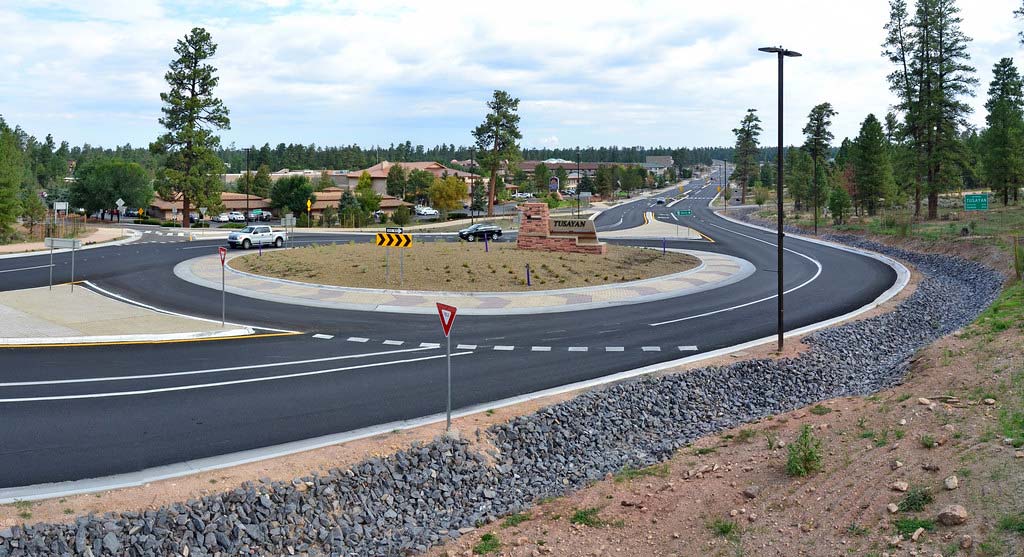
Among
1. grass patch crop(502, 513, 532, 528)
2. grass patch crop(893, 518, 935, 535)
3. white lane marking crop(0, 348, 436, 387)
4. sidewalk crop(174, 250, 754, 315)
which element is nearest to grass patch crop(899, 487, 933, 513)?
grass patch crop(893, 518, 935, 535)

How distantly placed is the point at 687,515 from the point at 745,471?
1648 millimetres

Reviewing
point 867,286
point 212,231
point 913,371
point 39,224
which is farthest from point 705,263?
point 39,224

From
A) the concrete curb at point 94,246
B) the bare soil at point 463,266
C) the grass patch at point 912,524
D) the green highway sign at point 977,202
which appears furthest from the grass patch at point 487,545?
the concrete curb at point 94,246

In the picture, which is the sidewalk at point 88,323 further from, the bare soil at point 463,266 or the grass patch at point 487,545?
the grass patch at point 487,545

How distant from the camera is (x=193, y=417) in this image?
13.7 meters

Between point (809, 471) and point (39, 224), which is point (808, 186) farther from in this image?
point (809, 471)

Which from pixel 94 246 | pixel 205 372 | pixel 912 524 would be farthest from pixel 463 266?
pixel 94 246

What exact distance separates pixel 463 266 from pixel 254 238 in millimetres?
21356

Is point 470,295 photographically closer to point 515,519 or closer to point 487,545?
point 515,519

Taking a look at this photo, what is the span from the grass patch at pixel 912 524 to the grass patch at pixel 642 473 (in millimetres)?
3637

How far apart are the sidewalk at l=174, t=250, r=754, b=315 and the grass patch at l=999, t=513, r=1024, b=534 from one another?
59.3 ft

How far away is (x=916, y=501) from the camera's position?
8930 millimetres

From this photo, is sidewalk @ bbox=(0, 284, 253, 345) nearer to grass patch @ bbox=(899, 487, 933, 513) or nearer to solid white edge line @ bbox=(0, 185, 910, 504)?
solid white edge line @ bbox=(0, 185, 910, 504)

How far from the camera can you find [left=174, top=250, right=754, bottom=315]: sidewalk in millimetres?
26391
